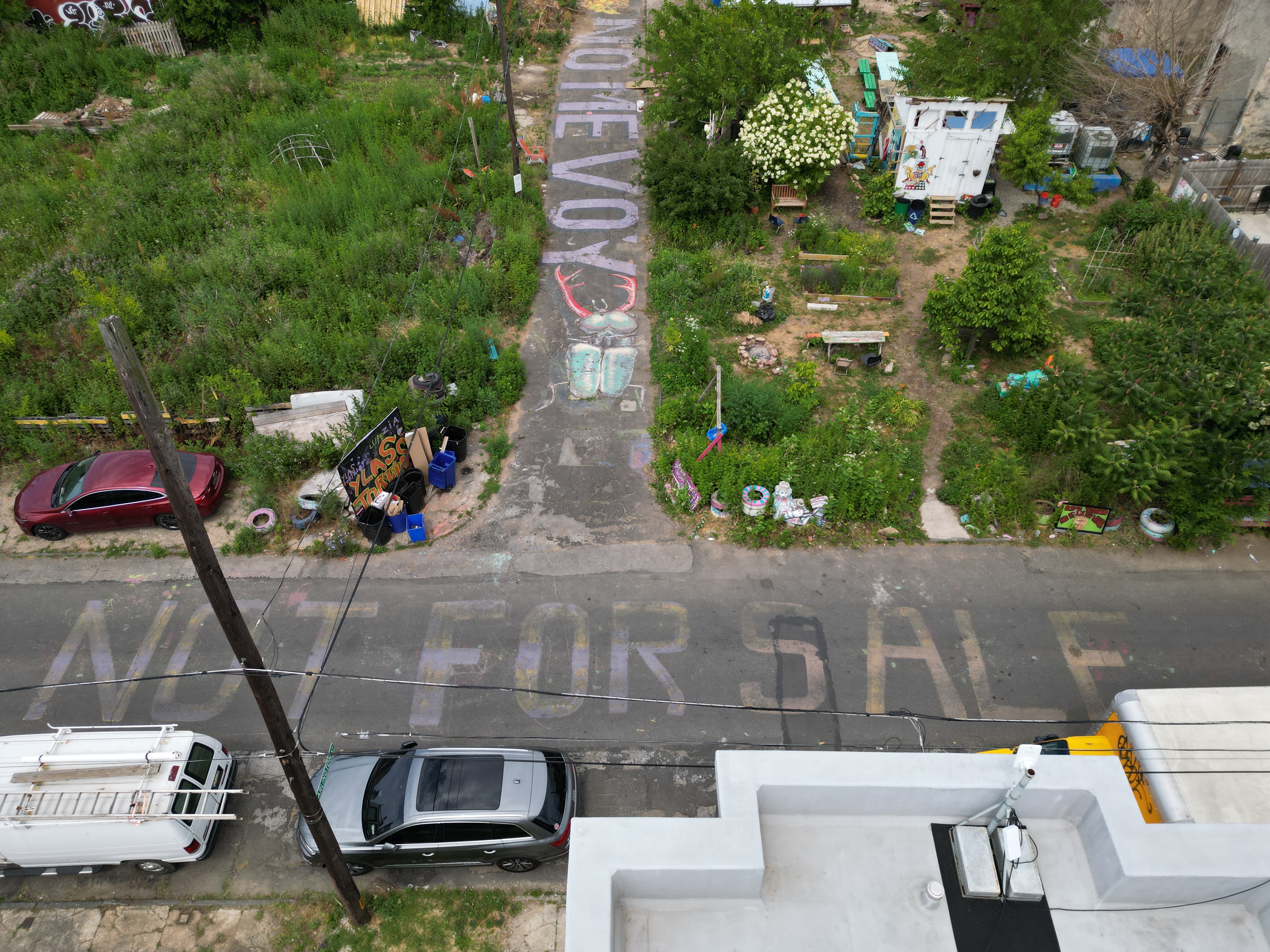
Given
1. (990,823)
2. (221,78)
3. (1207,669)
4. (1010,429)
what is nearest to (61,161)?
(221,78)

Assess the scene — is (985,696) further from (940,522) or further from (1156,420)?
(1156,420)

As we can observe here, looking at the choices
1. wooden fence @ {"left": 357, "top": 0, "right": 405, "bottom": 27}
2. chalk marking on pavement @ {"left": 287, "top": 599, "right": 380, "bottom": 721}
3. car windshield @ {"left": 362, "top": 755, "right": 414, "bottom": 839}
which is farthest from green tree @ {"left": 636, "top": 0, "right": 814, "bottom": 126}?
car windshield @ {"left": 362, "top": 755, "right": 414, "bottom": 839}

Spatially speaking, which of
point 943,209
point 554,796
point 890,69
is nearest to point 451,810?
point 554,796

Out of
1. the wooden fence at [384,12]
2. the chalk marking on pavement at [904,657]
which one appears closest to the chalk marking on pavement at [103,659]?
the chalk marking on pavement at [904,657]

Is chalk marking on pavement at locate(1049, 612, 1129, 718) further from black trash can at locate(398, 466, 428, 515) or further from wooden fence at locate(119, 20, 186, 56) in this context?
wooden fence at locate(119, 20, 186, 56)

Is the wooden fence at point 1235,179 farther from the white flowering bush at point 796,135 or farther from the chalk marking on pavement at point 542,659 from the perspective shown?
the chalk marking on pavement at point 542,659

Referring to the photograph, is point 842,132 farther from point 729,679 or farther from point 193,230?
point 193,230
